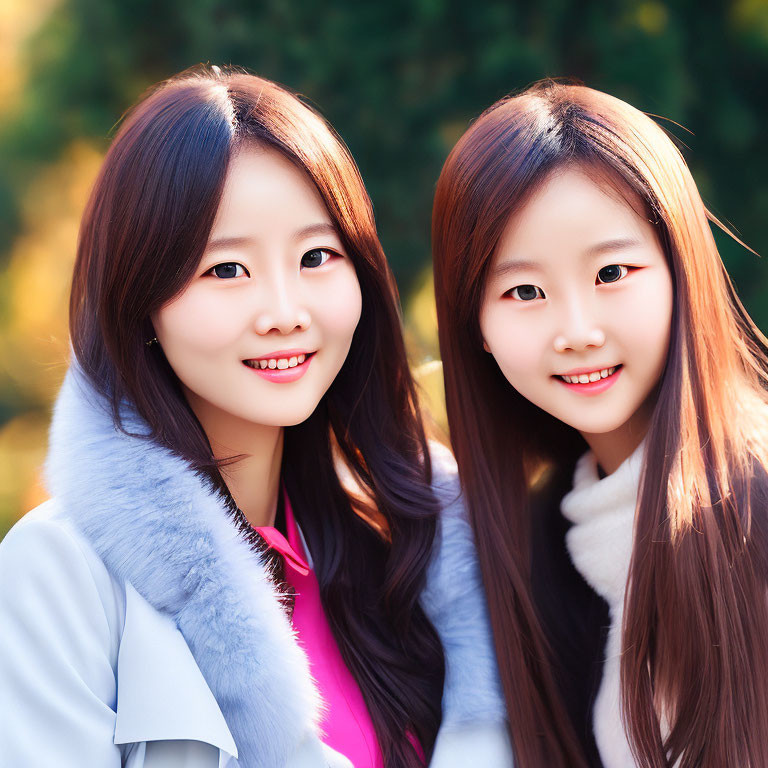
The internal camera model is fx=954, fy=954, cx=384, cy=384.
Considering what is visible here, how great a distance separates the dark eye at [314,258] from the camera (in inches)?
67.8

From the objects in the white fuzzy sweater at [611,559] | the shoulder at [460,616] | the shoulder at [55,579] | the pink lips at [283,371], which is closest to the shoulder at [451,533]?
the shoulder at [460,616]

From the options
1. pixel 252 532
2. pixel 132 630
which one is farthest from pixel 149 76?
pixel 132 630

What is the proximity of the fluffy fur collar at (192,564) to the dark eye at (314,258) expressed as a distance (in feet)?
1.35

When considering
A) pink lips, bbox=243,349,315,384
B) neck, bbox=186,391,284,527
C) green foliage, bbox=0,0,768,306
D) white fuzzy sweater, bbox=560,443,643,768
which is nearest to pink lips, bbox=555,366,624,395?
white fuzzy sweater, bbox=560,443,643,768

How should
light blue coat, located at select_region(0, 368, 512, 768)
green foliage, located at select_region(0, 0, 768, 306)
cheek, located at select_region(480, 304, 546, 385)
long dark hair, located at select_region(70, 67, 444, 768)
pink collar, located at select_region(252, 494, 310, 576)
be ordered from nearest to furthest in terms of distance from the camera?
light blue coat, located at select_region(0, 368, 512, 768) → long dark hair, located at select_region(70, 67, 444, 768) → cheek, located at select_region(480, 304, 546, 385) → pink collar, located at select_region(252, 494, 310, 576) → green foliage, located at select_region(0, 0, 768, 306)

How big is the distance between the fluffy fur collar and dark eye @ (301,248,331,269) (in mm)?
410

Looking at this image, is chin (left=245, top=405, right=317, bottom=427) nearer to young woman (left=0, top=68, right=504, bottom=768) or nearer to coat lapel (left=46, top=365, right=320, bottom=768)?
young woman (left=0, top=68, right=504, bottom=768)

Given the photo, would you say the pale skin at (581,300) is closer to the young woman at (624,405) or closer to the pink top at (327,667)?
the young woman at (624,405)

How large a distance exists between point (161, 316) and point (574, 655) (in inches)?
41.7

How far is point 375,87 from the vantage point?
9.86ft

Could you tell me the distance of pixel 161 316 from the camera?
1.67m

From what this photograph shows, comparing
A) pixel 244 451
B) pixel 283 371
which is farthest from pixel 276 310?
pixel 244 451

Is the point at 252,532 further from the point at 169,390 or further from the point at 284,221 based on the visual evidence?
the point at 284,221

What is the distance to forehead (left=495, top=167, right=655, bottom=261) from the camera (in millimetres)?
1626
